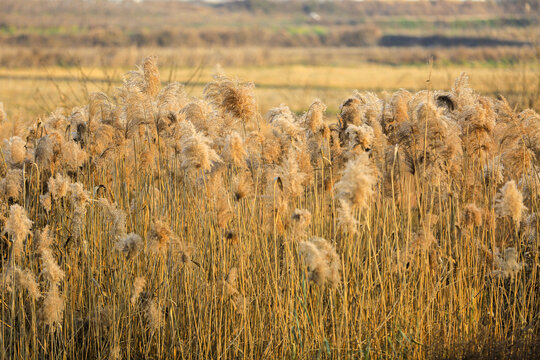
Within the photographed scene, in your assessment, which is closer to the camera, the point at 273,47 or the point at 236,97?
the point at 236,97

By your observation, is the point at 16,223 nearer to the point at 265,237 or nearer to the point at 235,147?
the point at 235,147

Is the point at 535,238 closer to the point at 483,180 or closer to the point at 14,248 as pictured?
the point at 483,180

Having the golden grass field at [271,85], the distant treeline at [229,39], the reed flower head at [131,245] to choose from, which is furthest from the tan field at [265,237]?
the distant treeline at [229,39]

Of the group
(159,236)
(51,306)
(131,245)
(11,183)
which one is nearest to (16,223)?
(51,306)

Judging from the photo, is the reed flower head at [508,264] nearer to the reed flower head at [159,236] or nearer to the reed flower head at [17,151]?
the reed flower head at [159,236]

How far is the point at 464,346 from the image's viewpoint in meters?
3.63

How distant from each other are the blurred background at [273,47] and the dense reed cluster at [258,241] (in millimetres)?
465

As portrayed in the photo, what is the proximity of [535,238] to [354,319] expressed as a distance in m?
1.25

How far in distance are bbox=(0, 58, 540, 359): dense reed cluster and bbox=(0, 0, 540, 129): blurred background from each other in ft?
1.53

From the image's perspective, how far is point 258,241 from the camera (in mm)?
4008

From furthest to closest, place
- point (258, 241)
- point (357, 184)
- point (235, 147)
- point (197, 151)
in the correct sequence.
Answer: point (258, 241), point (235, 147), point (197, 151), point (357, 184)

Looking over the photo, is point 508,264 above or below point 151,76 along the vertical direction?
below

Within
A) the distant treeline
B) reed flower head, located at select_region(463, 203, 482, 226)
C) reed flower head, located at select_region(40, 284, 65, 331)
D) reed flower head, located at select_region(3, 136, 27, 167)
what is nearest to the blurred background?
the distant treeline

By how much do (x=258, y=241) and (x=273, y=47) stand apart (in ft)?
308
